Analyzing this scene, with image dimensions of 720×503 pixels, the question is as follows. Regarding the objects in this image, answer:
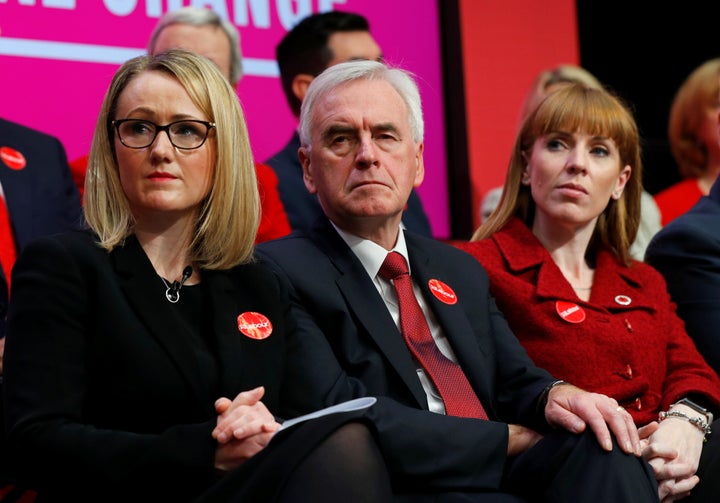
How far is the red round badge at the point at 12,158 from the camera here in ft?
10.3

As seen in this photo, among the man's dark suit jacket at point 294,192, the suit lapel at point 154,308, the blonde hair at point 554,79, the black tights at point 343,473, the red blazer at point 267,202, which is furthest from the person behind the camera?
the blonde hair at point 554,79

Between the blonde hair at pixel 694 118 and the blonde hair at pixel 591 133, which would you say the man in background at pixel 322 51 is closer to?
the blonde hair at pixel 591 133

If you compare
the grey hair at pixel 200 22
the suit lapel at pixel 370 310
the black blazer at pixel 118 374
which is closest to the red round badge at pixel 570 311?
the suit lapel at pixel 370 310

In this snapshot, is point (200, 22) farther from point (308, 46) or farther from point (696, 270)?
point (696, 270)

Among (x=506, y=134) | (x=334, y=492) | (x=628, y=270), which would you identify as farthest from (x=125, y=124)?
(x=506, y=134)

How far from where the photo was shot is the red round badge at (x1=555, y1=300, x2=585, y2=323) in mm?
2807

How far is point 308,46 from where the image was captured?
416cm

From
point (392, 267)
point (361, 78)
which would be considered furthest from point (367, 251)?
point (361, 78)

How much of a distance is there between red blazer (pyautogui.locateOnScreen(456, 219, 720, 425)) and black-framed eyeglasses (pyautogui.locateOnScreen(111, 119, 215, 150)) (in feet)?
3.25

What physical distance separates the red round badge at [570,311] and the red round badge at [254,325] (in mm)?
910

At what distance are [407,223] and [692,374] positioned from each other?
1.35 m

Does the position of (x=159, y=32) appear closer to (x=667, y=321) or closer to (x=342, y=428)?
(x=667, y=321)

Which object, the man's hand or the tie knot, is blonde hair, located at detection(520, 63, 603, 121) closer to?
the tie knot

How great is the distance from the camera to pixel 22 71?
12.2 ft
